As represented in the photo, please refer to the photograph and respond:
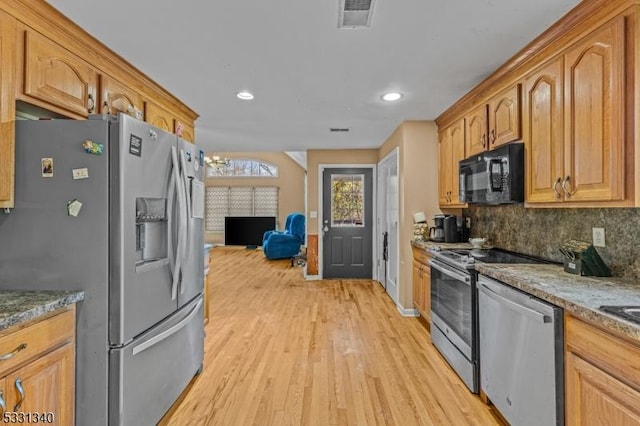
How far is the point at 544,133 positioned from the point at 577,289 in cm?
99

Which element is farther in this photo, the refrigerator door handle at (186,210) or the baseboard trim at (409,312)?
the baseboard trim at (409,312)

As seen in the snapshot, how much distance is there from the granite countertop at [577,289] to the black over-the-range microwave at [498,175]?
528 millimetres

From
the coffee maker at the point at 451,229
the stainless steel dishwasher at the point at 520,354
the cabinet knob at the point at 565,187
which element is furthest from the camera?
the coffee maker at the point at 451,229

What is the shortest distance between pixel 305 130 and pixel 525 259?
288cm

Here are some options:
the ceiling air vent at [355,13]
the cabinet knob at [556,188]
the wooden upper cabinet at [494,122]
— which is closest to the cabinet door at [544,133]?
A: the cabinet knob at [556,188]

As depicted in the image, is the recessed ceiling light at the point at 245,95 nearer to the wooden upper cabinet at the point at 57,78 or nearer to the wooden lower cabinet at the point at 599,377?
the wooden upper cabinet at the point at 57,78

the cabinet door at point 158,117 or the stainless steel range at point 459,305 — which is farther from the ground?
the cabinet door at point 158,117

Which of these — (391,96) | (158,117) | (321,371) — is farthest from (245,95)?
(321,371)

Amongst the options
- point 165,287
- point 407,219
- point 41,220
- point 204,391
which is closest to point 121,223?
point 41,220

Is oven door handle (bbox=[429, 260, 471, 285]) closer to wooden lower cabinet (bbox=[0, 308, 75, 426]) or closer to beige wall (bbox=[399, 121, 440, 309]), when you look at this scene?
beige wall (bbox=[399, 121, 440, 309])

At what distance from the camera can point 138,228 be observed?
1.85 m

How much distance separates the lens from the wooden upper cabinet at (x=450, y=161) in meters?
3.24

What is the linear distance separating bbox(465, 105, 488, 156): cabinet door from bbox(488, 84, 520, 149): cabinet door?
0.28 feet

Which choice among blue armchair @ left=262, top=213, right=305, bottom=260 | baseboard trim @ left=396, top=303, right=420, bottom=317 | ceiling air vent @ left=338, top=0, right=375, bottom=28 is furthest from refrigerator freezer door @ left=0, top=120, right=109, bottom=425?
blue armchair @ left=262, top=213, right=305, bottom=260
